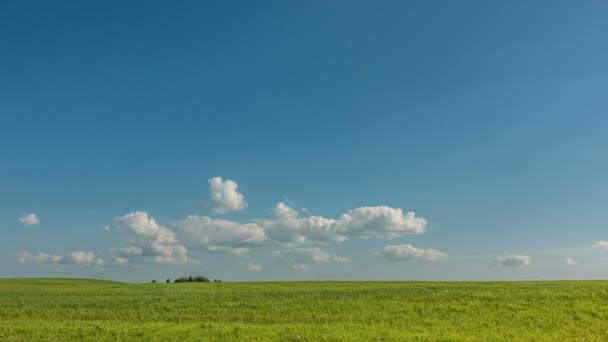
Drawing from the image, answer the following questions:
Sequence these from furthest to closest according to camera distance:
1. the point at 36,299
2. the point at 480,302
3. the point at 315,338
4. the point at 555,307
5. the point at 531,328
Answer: the point at 36,299
the point at 480,302
the point at 555,307
the point at 531,328
the point at 315,338

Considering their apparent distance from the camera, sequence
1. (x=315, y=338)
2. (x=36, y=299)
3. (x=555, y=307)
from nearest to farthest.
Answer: (x=315, y=338) < (x=555, y=307) < (x=36, y=299)

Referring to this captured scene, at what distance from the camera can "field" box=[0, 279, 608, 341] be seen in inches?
885

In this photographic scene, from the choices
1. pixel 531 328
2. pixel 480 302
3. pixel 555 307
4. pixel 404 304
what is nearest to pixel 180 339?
pixel 404 304

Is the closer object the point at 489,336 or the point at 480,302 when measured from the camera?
the point at 489,336

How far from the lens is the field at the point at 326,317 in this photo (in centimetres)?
2248

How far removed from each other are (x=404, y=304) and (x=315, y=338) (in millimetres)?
11737

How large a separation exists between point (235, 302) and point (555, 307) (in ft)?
73.8

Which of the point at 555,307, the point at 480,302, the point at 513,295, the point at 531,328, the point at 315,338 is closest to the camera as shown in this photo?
the point at 315,338

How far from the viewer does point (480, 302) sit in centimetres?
3098

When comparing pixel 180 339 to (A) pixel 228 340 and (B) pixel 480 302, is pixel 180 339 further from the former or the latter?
(B) pixel 480 302

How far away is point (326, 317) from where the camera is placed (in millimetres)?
27484

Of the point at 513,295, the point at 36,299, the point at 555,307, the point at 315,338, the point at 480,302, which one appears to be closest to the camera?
the point at 315,338

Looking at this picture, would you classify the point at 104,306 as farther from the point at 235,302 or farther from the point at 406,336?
the point at 406,336

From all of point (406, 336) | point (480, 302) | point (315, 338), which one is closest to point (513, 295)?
point (480, 302)
